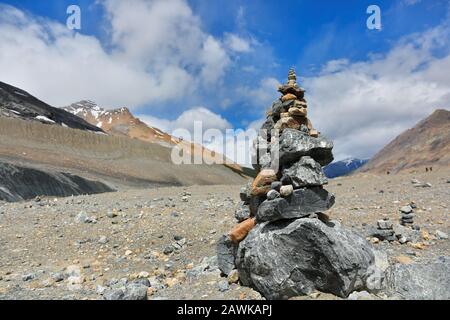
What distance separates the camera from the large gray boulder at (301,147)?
346 inches

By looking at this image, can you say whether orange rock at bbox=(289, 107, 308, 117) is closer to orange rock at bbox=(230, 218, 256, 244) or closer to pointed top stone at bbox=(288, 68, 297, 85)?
pointed top stone at bbox=(288, 68, 297, 85)

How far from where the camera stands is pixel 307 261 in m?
7.93

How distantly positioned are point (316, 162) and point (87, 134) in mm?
80755

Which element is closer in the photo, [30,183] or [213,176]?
[30,183]

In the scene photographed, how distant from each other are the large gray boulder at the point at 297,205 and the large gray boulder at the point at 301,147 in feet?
2.80

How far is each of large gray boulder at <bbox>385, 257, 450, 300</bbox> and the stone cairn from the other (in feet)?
1.71

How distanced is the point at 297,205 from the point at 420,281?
2.93 meters

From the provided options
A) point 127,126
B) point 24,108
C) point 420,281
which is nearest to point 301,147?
point 420,281

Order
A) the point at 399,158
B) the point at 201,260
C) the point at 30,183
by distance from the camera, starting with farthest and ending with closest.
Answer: the point at 399,158 < the point at 30,183 < the point at 201,260

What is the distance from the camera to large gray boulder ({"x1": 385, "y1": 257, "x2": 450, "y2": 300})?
7.53m

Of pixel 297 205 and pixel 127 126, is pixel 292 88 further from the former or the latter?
pixel 127 126
